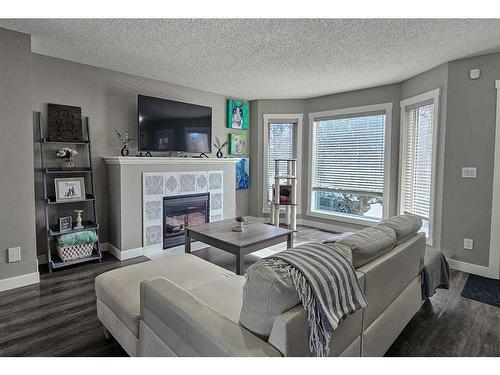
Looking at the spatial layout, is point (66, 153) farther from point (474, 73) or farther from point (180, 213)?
point (474, 73)

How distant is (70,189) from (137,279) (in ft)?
6.71

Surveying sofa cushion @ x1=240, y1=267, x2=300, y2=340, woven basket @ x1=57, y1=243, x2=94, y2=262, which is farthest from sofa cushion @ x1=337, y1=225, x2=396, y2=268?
woven basket @ x1=57, y1=243, x2=94, y2=262

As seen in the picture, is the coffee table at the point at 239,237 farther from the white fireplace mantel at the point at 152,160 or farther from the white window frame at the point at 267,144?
the white window frame at the point at 267,144

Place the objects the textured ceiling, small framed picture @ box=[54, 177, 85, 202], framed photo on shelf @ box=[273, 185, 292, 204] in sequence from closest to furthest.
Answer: the textured ceiling
small framed picture @ box=[54, 177, 85, 202]
framed photo on shelf @ box=[273, 185, 292, 204]

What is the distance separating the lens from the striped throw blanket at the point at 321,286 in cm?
116

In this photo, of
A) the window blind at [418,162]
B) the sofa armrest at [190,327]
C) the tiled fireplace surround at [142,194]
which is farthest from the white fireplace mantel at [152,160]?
the window blind at [418,162]

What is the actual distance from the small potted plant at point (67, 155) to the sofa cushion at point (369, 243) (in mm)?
3155

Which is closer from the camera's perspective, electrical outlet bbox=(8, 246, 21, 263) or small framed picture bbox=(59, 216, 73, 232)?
electrical outlet bbox=(8, 246, 21, 263)

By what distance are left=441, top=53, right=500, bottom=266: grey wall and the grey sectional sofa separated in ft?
4.96

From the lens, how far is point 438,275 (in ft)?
8.40

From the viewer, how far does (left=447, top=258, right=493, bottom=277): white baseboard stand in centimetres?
326

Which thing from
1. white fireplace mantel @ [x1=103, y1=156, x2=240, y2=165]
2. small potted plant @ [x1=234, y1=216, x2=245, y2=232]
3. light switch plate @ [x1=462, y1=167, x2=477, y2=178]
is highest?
white fireplace mantel @ [x1=103, y1=156, x2=240, y2=165]

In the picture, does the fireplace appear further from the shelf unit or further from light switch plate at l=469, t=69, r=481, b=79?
light switch plate at l=469, t=69, r=481, b=79

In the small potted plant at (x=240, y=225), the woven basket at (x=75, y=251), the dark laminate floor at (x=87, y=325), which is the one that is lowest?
the dark laminate floor at (x=87, y=325)
